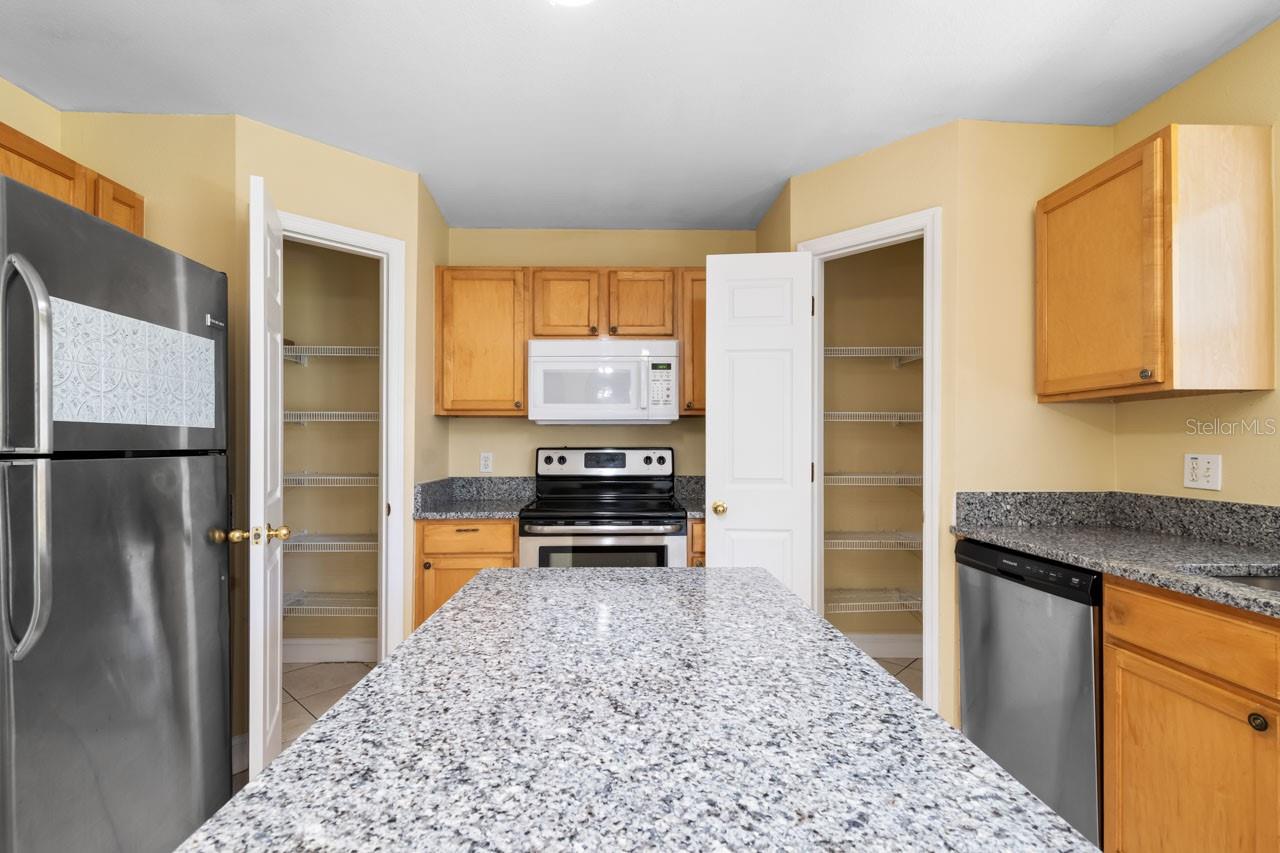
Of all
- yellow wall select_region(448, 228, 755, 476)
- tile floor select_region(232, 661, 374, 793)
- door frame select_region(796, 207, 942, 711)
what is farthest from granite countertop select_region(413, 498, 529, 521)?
door frame select_region(796, 207, 942, 711)

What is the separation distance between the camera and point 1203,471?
75.2 inches

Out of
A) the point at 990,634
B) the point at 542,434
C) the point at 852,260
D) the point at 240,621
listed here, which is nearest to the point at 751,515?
the point at 990,634

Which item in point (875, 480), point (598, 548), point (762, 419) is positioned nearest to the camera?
point (762, 419)

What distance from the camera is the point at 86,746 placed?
4.32ft

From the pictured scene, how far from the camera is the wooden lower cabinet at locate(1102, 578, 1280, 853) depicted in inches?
49.3

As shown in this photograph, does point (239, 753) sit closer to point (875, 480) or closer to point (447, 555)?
point (447, 555)

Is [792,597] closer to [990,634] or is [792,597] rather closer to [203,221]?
[990,634]

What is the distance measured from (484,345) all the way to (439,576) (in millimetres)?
1196

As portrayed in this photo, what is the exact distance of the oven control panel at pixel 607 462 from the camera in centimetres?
339

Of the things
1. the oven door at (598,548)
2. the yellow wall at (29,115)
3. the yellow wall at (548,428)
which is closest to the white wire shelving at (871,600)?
the oven door at (598,548)

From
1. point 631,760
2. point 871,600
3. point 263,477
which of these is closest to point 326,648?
point 263,477

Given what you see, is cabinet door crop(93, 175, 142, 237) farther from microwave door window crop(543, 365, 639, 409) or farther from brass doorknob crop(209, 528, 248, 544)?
microwave door window crop(543, 365, 639, 409)

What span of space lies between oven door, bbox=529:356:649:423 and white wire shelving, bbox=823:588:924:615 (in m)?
1.34

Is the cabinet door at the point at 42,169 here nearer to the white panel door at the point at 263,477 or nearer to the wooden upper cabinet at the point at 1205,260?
the white panel door at the point at 263,477
